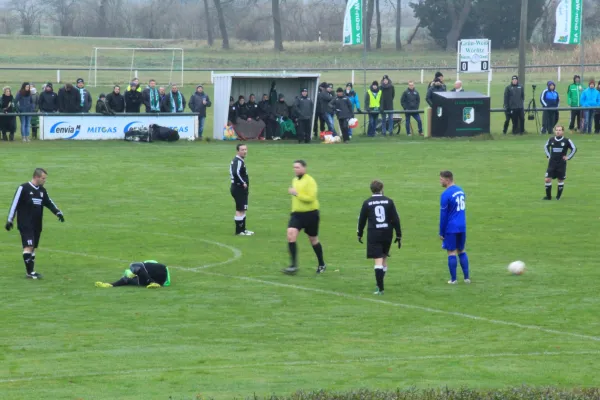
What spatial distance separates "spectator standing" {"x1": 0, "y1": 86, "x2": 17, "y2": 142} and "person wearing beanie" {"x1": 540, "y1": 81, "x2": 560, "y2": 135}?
2081 centimetres

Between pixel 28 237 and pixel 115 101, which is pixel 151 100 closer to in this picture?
pixel 115 101

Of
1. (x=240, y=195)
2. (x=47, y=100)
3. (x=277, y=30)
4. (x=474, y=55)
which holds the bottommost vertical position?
(x=240, y=195)

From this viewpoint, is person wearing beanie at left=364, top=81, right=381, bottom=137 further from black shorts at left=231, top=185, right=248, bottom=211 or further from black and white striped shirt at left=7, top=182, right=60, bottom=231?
black and white striped shirt at left=7, top=182, right=60, bottom=231

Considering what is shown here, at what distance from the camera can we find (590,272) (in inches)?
752

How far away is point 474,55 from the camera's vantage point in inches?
1788

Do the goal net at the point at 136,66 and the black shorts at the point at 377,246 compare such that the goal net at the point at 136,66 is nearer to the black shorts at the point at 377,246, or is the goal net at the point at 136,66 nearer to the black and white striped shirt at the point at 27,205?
the black and white striped shirt at the point at 27,205

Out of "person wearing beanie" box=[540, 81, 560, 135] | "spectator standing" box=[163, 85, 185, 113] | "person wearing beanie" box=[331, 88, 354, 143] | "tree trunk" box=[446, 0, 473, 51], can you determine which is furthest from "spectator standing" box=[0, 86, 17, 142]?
"tree trunk" box=[446, 0, 473, 51]

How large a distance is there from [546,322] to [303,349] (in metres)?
3.76

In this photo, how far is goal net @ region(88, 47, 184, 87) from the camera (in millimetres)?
67000

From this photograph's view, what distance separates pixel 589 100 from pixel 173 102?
16.7m

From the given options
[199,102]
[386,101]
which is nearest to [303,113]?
[386,101]

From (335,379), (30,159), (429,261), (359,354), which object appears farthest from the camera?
(30,159)

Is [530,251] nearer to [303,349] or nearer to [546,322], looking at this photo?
[546,322]

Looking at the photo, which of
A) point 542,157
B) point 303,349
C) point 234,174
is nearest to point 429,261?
point 234,174
